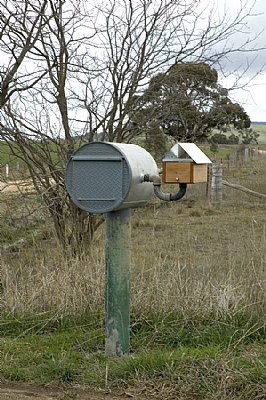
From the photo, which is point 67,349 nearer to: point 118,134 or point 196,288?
point 196,288

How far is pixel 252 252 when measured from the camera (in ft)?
20.4

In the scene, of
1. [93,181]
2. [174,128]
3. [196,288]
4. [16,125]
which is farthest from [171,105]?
[93,181]

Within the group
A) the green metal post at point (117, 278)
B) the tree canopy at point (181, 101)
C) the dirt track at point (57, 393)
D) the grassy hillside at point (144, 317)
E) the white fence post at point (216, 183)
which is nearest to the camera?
the dirt track at point (57, 393)

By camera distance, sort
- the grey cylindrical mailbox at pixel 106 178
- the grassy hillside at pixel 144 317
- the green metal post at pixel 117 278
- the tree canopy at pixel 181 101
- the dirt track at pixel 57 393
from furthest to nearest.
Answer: the tree canopy at pixel 181 101 < the green metal post at pixel 117 278 < the grey cylindrical mailbox at pixel 106 178 < the grassy hillside at pixel 144 317 < the dirt track at pixel 57 393

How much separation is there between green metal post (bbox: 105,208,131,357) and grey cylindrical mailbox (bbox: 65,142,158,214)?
0.57 feet

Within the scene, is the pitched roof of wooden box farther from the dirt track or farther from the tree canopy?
the tree canopy

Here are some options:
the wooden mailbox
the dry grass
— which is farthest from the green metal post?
the dry grass

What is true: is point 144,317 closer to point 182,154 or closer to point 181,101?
point 182,154

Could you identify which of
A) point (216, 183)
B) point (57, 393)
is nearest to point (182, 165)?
point (57, 393)

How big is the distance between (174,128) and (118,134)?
90cm

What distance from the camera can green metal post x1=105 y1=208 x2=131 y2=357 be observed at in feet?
15.6

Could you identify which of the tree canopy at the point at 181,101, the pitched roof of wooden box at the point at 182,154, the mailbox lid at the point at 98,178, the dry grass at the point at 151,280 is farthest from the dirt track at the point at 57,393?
the tree canopy at the point at 181,101

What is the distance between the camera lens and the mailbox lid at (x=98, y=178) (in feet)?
15.0

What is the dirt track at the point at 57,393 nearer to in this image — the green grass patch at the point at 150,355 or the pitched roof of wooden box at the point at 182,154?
the green grass patch at the point at 150,355
